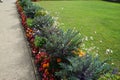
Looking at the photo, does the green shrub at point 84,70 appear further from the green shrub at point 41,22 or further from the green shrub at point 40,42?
the green shrub at point 41,22

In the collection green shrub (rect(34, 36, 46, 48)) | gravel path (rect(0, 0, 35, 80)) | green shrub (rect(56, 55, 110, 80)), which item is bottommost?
gravel path (rect(0, 0, 35, 80))

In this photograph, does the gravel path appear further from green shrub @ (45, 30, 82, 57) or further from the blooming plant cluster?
green shrub @ (45, 30, 82, 57)

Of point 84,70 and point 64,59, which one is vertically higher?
point 84,70

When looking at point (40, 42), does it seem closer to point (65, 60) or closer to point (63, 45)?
point (63, 45)

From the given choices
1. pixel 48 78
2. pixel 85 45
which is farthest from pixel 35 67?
pixel 85 45

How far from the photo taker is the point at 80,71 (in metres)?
5.06

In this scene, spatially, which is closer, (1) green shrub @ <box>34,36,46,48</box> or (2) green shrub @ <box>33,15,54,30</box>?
(1) green shrub @ <box>34,36,46,48</box>

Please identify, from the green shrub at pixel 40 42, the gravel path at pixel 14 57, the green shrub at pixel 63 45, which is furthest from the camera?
the green shrub at pixel 40 42

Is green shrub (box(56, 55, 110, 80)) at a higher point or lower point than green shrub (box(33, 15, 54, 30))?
higher

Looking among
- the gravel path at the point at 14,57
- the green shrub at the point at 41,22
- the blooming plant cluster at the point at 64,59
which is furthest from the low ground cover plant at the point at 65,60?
the green shrub at the point at 41,22

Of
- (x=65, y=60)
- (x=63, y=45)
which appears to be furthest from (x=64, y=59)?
(x=63, y=45)

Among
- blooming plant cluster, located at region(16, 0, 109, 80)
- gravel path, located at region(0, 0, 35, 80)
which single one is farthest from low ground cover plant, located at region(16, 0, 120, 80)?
gravel path, located at region(0, 0, 35, 80)

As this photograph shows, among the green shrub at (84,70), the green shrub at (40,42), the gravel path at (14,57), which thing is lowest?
the gravel path at (14,57)

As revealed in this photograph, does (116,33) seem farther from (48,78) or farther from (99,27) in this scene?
(48,78)
